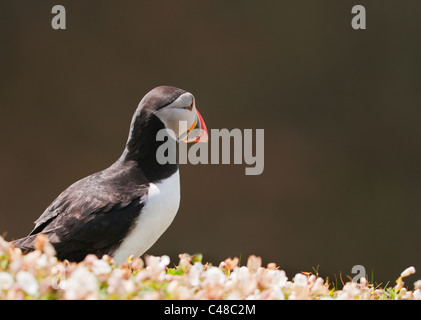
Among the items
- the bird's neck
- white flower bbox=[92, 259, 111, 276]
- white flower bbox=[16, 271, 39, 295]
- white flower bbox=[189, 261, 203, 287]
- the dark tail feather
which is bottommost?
the dark tail feather

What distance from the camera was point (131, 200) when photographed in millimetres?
1577

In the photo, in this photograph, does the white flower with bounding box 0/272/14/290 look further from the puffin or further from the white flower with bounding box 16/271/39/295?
the puffin

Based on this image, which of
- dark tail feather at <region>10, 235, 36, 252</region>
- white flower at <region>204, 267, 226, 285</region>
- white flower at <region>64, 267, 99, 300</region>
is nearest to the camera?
white flower at <region>64, 267, 99, 300</region>

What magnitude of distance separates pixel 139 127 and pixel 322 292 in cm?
76

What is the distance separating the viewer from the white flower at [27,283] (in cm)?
92

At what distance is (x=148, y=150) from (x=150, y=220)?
0.23 meters

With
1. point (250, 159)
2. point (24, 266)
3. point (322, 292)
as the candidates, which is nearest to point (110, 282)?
point (24, 266)

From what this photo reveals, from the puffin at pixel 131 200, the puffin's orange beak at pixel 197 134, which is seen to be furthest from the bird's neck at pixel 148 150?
the puffin's orange beak at pixel 197 134

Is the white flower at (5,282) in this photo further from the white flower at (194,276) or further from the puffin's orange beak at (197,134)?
the puffin's orange beak at (197,134)

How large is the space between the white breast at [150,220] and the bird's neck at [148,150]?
1.7 inches

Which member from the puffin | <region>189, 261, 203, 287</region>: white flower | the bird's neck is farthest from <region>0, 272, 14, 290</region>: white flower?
the bird's neck

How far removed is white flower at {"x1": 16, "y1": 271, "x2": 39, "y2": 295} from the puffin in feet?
1.83

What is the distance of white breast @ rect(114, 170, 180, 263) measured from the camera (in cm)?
156
